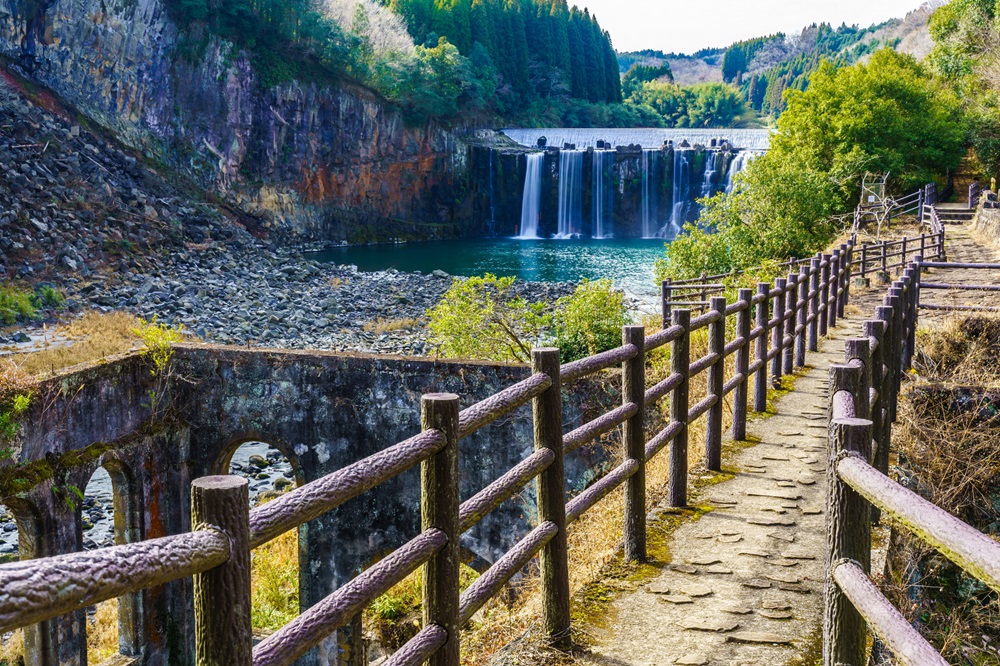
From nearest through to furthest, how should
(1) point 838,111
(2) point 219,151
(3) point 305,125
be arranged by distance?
(1) point 838,111 → (2) point 219,151 → (3) point 305,125

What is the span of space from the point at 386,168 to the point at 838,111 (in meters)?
29.0

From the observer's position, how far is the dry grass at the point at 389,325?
2625 cm

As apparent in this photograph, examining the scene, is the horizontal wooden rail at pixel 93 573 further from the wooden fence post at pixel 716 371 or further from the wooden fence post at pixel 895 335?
the wooden fence post at pixel 895 335

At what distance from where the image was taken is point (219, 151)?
163 feet

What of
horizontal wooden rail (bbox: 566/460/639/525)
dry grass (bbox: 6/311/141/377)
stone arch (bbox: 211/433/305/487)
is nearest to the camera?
horizontal wooden rail (bbox: 566/460/639/525)

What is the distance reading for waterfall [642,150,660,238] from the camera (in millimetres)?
53219

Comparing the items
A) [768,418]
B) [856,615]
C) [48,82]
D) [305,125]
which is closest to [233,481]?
[856,615]

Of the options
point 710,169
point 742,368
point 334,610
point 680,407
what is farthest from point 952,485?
point 710,169

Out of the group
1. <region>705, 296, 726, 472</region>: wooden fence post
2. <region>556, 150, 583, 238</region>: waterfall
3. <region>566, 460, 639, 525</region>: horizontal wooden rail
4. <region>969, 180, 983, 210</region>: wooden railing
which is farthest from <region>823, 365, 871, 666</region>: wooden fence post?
<region>556, 150, 583, 238</region>: waterfall

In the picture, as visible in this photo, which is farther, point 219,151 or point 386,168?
point 386,168

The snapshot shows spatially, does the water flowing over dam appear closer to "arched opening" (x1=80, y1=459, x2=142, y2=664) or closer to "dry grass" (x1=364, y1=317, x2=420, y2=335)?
"dry grass" (x1=364, y1=317, x2=420, y2=335)

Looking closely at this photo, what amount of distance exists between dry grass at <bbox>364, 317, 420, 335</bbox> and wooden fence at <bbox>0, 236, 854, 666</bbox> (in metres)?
20.4

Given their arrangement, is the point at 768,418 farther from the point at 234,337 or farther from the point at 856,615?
the point at 234,337

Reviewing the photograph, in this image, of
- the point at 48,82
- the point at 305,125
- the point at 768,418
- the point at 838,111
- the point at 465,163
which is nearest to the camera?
the point at 768,418
